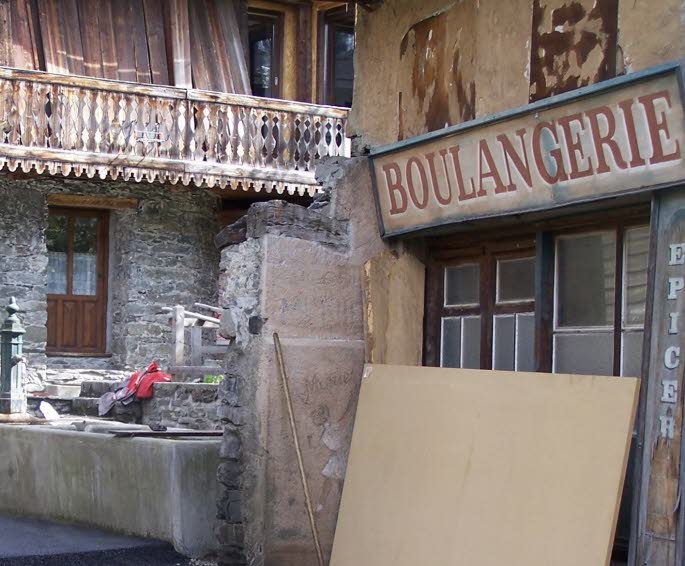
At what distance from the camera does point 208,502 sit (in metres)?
8.28

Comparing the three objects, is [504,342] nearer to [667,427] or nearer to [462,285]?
[462,285]

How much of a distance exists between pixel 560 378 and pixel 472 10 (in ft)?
8.14

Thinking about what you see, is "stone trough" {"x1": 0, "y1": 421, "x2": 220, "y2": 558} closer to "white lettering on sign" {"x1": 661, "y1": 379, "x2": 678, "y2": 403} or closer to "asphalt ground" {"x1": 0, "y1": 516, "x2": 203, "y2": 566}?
"asphalt ground" {"x1": 0, "y1": 516, "x2": 203, "y2": 566}

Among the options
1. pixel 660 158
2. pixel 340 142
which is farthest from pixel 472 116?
pixel 340 142

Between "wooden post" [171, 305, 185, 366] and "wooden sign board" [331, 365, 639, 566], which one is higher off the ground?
"wooden post" [171, 305, 185, 366]

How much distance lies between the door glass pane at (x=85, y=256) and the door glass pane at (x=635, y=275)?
41.0 ft

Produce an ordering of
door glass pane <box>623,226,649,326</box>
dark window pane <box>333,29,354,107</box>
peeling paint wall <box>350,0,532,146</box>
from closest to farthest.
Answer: door glass pane <box>623,226,649,326</box> → peeling paint wall <box>350,0,532,146</box> → dark window pane <box>333,29,354,107</box>

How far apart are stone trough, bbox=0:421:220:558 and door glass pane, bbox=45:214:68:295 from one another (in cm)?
748

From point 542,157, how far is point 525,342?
4.12 ft

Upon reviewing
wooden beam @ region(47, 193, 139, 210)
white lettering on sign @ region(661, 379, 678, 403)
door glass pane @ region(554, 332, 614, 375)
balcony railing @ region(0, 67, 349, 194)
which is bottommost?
white lettering on sign @ region(661, 379, 678, 403)

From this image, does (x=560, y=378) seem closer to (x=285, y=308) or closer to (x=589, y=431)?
(x=589, y=431)

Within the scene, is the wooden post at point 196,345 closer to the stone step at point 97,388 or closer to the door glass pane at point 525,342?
the stone step at point 97,388

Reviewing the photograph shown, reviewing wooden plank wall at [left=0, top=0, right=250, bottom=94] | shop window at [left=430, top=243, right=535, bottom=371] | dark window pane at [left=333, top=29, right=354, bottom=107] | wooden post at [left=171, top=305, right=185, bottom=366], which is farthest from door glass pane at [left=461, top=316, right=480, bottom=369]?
dark window pane at [left=333, top=29, right=354, bottom=107]

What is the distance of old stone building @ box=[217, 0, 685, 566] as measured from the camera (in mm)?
5824
